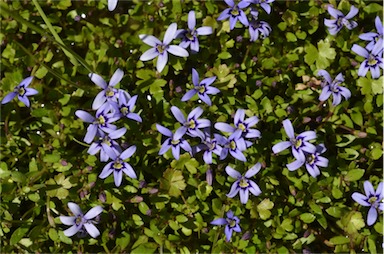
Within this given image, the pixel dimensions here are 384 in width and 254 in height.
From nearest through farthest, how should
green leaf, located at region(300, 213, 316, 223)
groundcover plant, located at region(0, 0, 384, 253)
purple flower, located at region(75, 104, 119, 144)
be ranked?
purple flower, located at region(75, 104, 119, 144)
groundcover plant, located at region(0, 0, 384, 253)
green leaf, located at region(300, 213, 316, 223)

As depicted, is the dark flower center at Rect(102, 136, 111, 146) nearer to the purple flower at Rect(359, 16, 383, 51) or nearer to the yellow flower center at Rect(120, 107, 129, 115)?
the yellow flower center at Rect(120, 107, 129, 115)

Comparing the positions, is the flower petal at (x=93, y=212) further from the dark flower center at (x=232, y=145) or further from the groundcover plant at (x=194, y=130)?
the dark flower center at (x=232, y=145)

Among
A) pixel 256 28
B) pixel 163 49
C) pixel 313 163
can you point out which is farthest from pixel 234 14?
pixel 313 163

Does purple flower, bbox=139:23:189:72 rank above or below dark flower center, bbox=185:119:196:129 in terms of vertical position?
above

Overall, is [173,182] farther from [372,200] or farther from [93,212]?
[372,200]

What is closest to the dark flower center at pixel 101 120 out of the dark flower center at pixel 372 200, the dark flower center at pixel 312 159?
the dark flower center at pixel 312 159

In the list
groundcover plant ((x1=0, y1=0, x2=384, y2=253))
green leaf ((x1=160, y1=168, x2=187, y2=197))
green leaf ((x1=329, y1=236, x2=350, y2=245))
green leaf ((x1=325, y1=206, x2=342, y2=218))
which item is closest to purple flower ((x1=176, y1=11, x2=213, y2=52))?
groundcover plant ((x1=0, y1=0, x2=384, y2=253))

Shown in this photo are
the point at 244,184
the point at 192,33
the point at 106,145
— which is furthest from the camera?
the point at 192,33
